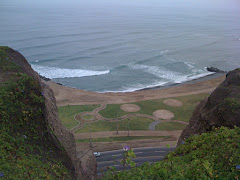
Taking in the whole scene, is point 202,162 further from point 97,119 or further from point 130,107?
point 130,107

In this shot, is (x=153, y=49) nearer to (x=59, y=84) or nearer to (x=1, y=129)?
(x=59, y=84)

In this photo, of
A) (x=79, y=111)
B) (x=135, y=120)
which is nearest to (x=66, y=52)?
(x=79, y=111)

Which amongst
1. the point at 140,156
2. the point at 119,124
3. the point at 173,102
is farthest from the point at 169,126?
the point at 140,156

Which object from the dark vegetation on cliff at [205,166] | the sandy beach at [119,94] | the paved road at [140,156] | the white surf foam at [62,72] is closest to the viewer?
the dark vegetation on cliff at [205,166]

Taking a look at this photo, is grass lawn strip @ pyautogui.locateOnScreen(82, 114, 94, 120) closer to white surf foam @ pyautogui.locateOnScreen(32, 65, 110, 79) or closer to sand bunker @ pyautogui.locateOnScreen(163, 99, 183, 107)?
sand bunker @ pyautogui.locateOnScreen(163, 99, 183, 107)

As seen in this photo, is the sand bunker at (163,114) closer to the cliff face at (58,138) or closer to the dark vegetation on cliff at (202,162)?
the cliff face at (58,138)

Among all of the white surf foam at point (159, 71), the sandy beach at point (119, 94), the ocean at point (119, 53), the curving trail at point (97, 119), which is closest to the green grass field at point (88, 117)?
the curving trail at point (97, 119)
